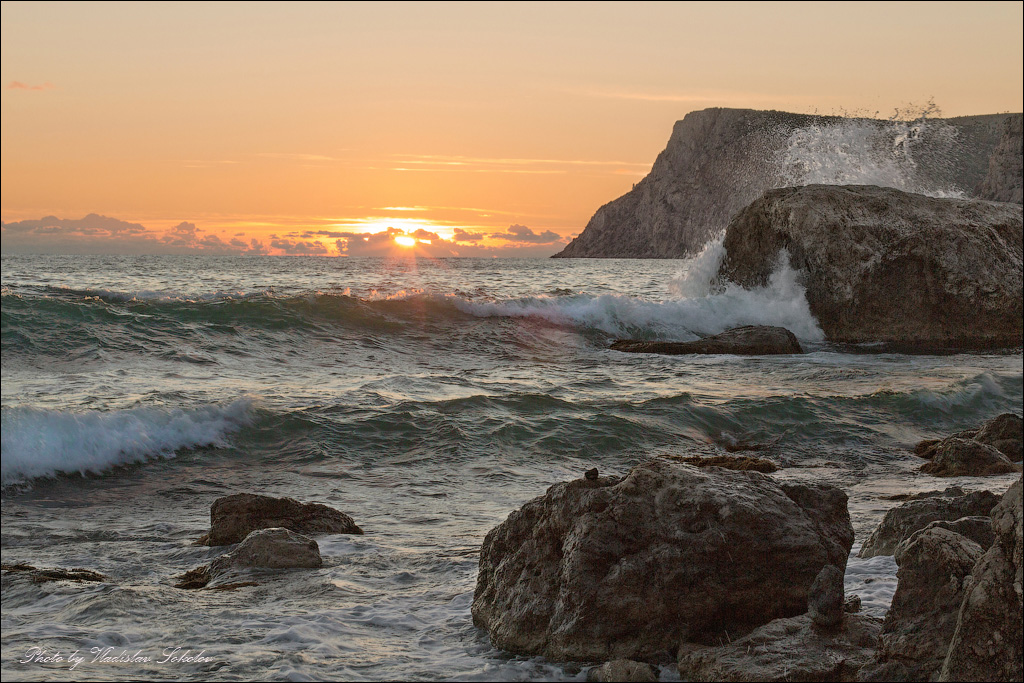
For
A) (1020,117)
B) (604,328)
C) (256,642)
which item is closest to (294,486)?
(256,642)

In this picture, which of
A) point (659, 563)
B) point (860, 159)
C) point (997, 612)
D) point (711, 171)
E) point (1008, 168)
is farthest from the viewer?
point (711, 171)

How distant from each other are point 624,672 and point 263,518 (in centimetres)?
287

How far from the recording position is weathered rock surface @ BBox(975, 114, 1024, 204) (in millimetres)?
56469

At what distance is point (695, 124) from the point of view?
122062 mm

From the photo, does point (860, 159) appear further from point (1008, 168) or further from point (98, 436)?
point (98, 436)

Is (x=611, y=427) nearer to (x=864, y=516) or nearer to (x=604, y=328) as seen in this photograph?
(x=864, y=516)

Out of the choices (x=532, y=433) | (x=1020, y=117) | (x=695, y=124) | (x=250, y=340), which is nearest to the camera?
(x=532, y=433)

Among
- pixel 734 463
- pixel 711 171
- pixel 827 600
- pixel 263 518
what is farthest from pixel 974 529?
pixel 711 171

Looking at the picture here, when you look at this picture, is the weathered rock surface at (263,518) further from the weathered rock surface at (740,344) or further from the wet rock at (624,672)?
the weathered rock surface at (740,344)

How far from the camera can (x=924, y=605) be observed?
9.66 ft

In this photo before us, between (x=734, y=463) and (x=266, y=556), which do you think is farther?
(x=734, y=463)

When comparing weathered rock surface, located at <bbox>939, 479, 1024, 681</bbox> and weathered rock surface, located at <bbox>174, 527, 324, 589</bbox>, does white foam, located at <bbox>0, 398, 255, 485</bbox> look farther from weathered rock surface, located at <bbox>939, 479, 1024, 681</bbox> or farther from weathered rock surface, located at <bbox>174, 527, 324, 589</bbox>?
weathered rock surface, located at <bbox>939, 479, 1024, 681</bbox>

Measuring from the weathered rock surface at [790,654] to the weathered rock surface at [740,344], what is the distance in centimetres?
1217

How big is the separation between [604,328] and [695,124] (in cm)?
11088
